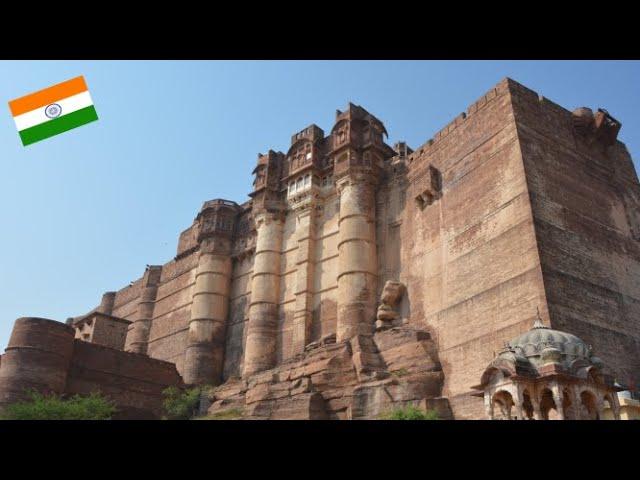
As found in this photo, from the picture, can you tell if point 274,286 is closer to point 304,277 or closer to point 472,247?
point 304,277

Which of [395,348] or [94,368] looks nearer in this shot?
[395,348]

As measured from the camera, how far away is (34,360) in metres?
20.4

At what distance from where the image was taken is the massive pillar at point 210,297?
27.1m

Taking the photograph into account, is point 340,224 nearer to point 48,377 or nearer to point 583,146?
point 583,146

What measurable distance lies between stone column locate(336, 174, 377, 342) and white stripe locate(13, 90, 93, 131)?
15146 mm

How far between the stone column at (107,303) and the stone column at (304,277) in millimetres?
19422

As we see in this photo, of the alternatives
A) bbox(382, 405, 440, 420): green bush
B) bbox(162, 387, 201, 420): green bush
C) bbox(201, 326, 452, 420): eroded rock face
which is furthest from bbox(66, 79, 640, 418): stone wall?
bbox(162, 387, 201, 420): green bush

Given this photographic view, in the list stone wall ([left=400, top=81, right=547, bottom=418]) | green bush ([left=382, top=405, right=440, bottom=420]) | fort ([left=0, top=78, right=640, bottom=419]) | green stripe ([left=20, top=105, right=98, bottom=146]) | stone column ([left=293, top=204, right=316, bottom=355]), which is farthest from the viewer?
stone column ([left=293, top=204, right=316, bottom=355])

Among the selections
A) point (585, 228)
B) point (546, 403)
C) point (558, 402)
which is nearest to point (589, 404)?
point (546, 403)

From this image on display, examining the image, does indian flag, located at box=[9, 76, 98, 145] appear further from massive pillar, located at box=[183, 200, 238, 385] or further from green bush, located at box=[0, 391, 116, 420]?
massive pillar, located at box=[183, 200, 238, 385]

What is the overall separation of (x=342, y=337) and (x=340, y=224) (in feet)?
15.4

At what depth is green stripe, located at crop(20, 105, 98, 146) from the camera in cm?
531
